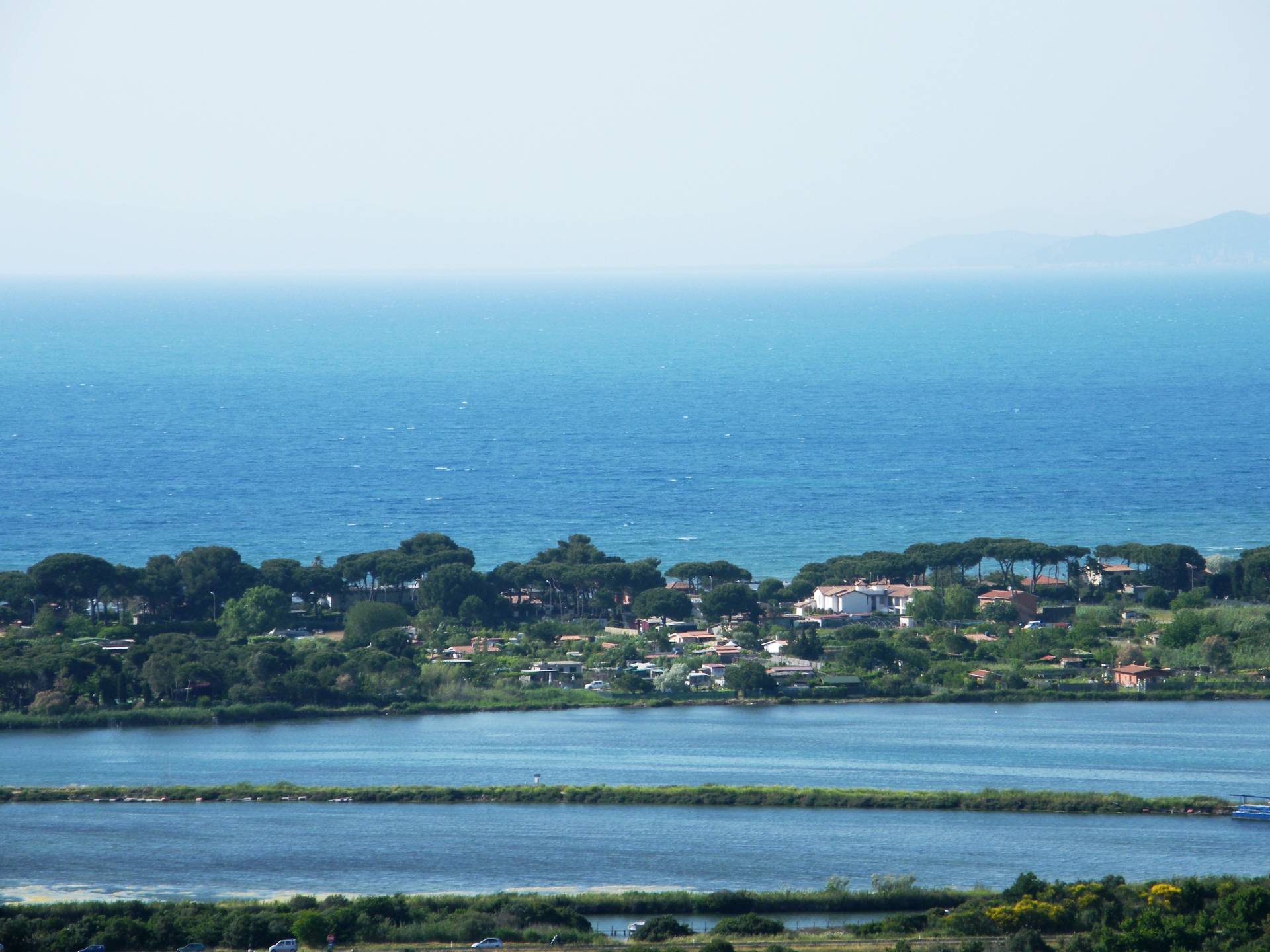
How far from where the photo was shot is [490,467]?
249 ft

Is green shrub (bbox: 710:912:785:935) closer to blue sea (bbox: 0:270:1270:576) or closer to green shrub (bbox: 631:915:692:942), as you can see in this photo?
green shrub (bbox: 631:915:692:942)

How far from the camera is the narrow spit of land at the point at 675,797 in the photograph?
1092 inches

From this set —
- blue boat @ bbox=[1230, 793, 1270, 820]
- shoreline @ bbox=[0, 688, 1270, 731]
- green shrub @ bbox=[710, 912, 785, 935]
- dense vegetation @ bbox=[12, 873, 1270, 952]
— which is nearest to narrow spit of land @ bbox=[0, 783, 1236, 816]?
blue boat @ bbox=[1230, 793, 1270, 820]

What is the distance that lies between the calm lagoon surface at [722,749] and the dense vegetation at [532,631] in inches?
35.4

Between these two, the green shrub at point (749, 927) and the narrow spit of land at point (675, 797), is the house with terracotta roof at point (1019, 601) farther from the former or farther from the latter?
the green shrub at point (749, 927)

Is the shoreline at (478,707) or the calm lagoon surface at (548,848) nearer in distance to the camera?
the calm lagoon surface at (548,848)

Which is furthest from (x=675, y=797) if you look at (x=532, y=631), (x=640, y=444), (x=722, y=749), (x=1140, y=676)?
(x=640, y=444)

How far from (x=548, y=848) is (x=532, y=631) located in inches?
587

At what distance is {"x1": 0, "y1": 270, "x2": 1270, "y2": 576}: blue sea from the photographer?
5884 centimetres

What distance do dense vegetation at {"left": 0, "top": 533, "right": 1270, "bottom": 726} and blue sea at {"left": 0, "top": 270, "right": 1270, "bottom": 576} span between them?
7.85m

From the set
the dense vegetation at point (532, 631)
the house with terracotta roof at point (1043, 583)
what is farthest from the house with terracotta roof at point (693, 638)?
the house with terracotta roof at point (1043, 583)

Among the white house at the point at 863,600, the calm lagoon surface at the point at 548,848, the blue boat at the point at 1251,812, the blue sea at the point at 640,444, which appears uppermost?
the blue sea at the point at 640,444

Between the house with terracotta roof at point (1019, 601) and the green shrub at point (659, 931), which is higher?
the house with terracotta roof at point (1019, 601)

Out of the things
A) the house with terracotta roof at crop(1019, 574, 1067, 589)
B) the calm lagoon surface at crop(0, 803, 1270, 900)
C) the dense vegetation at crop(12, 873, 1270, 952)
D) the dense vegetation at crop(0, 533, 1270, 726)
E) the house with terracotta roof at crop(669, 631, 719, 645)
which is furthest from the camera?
the house with terracotta roof at crop(1019, 574, 1067, 589)
